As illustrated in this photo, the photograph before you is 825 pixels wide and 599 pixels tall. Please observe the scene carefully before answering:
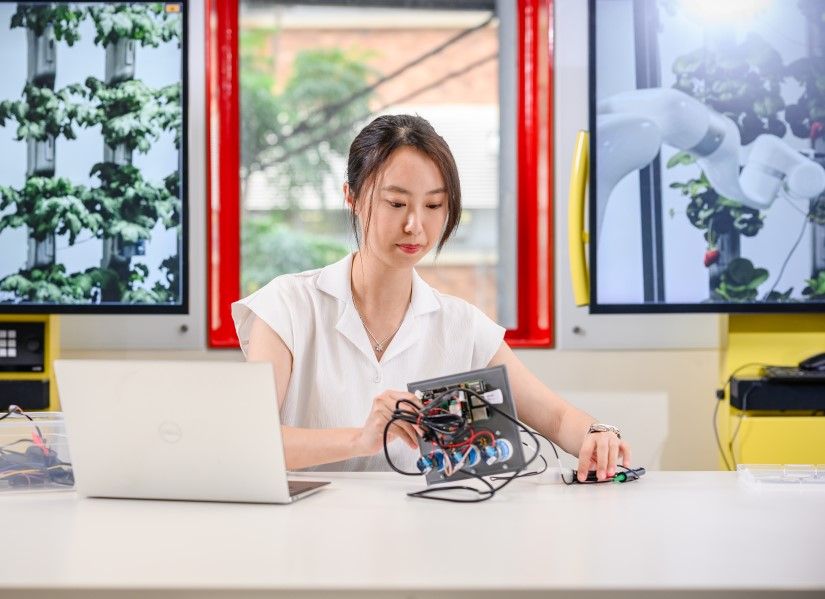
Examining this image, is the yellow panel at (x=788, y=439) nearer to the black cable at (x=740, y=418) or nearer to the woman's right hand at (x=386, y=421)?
the black cable at (x=740, y=418)

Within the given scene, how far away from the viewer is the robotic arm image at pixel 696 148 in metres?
2.65

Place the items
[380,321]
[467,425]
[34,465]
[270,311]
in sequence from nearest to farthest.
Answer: [467,425] < [34,465] < [270,311] < [380,321]

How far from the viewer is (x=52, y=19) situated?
109 inches

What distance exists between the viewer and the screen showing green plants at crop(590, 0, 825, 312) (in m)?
2.64

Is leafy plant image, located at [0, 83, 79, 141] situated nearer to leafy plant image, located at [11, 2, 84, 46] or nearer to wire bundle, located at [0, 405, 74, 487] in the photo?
leafy plant image, located at [11, 2, 84, 46]

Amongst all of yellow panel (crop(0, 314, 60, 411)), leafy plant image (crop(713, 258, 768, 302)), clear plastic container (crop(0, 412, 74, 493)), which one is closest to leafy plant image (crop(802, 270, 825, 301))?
leafy plant image (crop(713, 258, 768, 302))

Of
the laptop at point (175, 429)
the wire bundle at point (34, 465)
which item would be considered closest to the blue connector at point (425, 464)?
the laptop at point (175, 429)

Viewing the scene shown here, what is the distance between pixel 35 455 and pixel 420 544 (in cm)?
77

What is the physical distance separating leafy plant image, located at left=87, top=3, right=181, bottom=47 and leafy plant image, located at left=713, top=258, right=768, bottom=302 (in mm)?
1695

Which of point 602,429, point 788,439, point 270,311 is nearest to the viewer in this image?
point 602,429

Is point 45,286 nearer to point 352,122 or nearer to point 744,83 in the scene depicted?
point 352,122

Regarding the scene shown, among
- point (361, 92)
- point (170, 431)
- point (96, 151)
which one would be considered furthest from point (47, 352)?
point (361, 92)

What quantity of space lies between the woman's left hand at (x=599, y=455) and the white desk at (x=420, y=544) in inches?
2.1

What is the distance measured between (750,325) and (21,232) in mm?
2053
